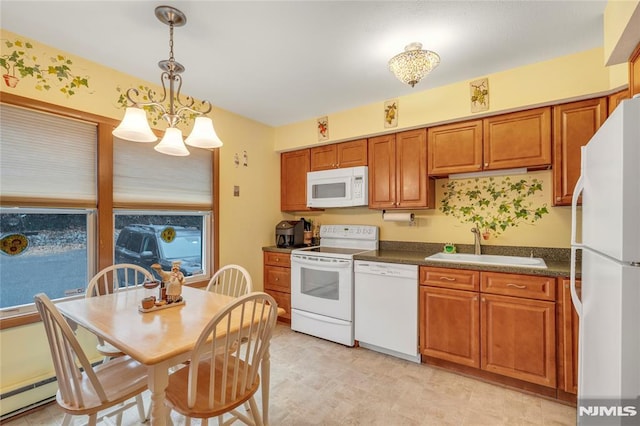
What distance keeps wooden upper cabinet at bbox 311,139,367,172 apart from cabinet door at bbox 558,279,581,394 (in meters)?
2.01

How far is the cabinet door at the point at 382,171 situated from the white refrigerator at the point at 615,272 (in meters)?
1.85

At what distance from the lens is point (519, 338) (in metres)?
2.12

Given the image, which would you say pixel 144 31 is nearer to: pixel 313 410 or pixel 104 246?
pixel 104 246

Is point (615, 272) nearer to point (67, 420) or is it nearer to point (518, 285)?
point (518, 285)

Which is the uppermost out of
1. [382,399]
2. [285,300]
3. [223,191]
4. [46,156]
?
[46,156]

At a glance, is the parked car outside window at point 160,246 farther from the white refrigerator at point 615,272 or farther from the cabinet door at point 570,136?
the cabinet door at point 570,136

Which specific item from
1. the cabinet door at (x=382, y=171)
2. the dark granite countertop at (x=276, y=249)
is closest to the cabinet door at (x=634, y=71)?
the cabinet door at (x=382, y=171)

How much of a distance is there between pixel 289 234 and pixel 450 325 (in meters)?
2.03

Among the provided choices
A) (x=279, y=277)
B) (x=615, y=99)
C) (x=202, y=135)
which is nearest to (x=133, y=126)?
(x=202, y=135)

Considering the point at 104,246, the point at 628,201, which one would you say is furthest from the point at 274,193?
the point at 628,201

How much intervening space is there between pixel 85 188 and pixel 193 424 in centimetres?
182

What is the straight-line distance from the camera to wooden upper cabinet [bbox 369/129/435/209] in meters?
2.84

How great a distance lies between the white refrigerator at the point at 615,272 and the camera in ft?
2.64

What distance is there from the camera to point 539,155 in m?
2.29
